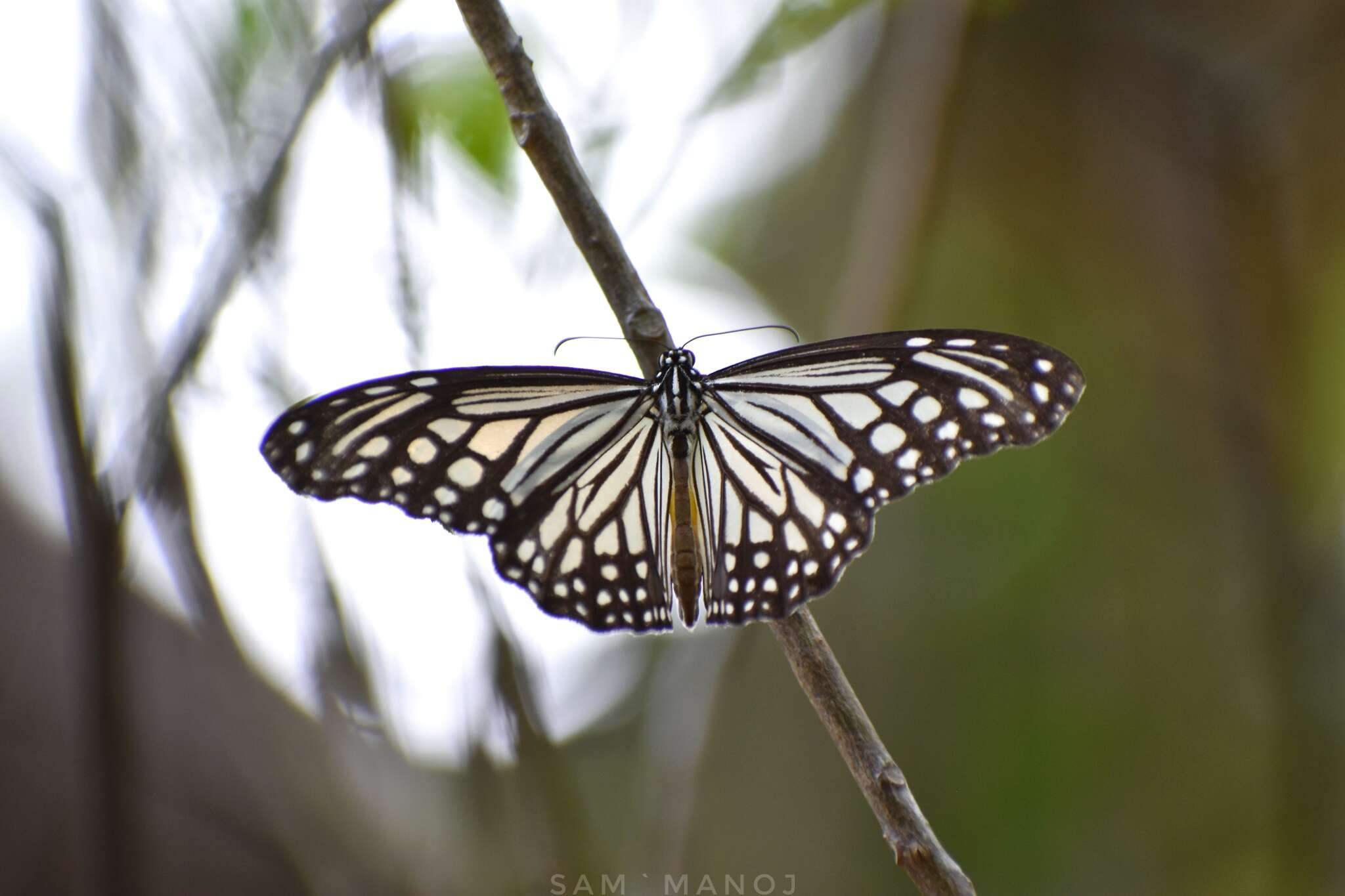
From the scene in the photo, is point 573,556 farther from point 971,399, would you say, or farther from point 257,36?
point 257,36

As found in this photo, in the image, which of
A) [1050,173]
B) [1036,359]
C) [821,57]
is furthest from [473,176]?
[1050,173]

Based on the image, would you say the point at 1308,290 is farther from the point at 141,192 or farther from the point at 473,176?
the point at 141,192

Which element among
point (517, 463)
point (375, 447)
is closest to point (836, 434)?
point (517, 463)

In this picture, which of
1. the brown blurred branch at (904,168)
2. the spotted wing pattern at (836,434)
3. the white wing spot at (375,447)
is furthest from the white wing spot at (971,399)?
the brown blurred branch at (904,168)

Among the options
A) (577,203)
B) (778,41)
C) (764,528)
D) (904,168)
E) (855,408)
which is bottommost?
(764,528)

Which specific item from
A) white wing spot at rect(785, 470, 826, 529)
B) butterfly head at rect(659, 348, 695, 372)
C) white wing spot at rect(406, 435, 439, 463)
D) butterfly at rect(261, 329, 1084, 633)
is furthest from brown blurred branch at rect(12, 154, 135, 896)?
white wing spot at rect(785, 470, 826, 529)

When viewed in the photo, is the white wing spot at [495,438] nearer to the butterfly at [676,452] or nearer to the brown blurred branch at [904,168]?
the butterfly at [676,452]

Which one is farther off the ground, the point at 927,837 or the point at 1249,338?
the point at 1249,338
